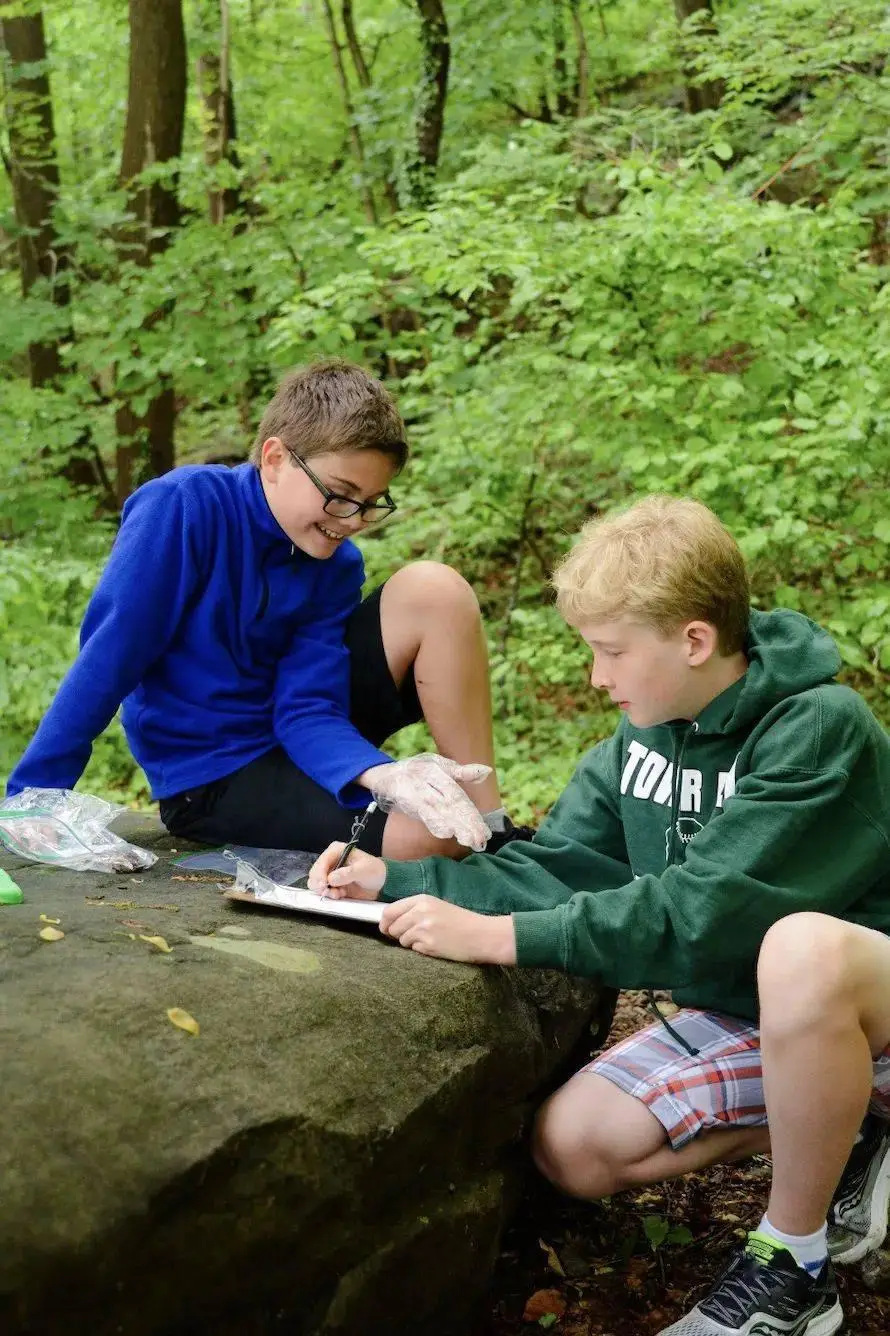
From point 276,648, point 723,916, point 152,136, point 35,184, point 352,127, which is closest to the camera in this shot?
point 723,916

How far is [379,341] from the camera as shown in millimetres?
6438

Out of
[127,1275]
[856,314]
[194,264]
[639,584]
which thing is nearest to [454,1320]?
[127,1275]

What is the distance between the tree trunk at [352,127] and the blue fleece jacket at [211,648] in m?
6.07

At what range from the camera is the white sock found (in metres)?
1.79

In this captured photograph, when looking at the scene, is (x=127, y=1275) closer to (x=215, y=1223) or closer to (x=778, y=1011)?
(x=215, y=1223)

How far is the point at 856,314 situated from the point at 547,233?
1.33 metres

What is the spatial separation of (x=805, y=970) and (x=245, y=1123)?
830 mm

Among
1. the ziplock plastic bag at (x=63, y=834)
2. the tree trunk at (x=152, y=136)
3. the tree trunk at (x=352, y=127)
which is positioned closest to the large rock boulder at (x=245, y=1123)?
the ziplock plastic bag at (x=63, y=834)

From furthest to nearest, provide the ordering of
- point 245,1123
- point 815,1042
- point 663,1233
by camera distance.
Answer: point 663,1233, point 815,1042, point 245,1123

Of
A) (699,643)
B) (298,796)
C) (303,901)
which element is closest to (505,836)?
(298,796)

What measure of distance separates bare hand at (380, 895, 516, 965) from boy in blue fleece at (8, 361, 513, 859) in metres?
0.43

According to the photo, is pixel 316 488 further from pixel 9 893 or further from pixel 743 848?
pixel 743 848

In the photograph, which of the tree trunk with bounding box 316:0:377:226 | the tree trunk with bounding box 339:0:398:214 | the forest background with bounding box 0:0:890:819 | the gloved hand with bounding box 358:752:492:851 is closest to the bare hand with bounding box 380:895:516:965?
the gloved hand with bounding box 358:752:492:851

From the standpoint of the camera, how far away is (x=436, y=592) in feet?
8.71
